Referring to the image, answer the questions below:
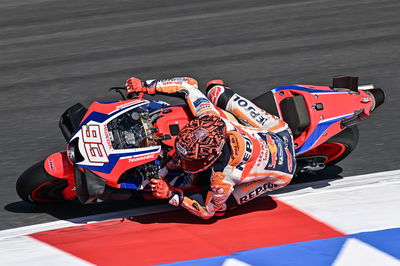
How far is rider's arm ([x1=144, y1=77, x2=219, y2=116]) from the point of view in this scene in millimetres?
6328

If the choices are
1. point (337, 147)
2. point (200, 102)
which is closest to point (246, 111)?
point (200, 102)

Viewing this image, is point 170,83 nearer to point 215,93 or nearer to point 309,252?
point 215,93

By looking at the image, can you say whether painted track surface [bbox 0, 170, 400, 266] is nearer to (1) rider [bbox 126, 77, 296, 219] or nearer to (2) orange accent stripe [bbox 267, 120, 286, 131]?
(1) rider [bbox 126, 77, 296, 219]

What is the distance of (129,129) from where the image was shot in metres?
6.01

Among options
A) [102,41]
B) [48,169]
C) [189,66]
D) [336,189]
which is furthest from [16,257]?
[102,41]

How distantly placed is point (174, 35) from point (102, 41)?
1253 mm

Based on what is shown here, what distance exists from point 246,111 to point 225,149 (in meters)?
0.84

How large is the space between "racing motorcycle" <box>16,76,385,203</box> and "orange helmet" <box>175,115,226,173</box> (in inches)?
17.4

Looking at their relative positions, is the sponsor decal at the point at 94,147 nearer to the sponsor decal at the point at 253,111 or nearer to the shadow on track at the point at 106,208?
the shadow on track at the point at 106,208

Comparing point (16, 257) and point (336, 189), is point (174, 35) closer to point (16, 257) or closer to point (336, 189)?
point (336, 189)

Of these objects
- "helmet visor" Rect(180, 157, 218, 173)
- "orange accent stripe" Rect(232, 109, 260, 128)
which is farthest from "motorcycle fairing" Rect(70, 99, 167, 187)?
"orange accent stripe" Rect(232, 109, 260, 128)

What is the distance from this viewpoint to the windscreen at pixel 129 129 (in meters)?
5.93

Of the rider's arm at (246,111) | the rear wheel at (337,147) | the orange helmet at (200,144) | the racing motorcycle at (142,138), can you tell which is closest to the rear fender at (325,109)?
the racing motorcycle at (142,138)

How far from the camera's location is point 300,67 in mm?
10359
